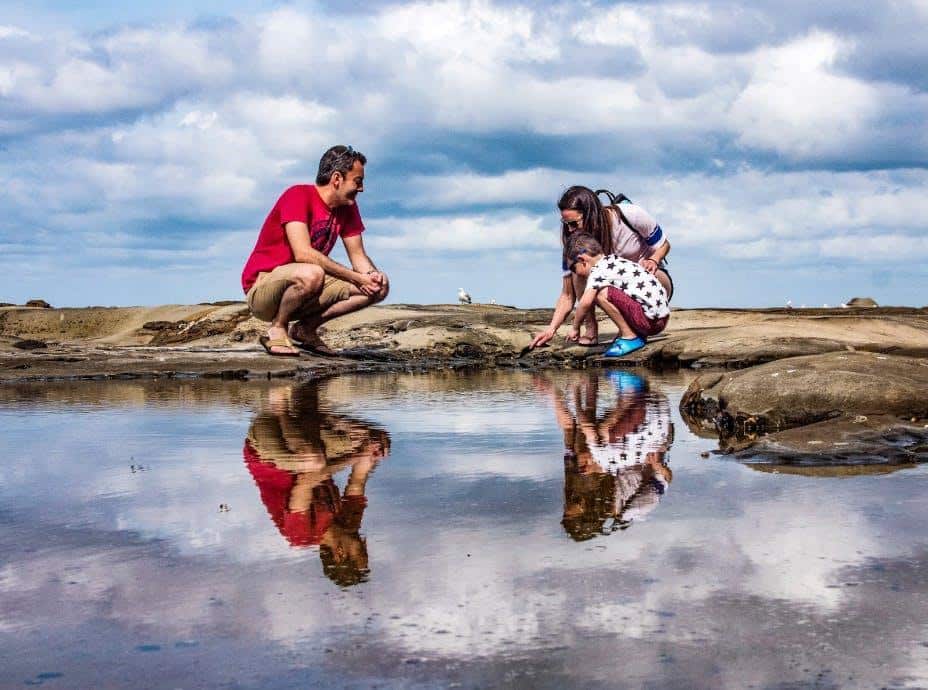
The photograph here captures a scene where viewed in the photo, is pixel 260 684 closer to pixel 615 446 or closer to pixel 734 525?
pixel 734 525

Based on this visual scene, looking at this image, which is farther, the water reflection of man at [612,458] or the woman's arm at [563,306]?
the woman's arm at [563,306]

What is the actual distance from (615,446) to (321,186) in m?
5.30

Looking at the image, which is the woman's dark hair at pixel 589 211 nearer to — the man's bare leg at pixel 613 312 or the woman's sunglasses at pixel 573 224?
the woman's sunglasses at pixel 573 224

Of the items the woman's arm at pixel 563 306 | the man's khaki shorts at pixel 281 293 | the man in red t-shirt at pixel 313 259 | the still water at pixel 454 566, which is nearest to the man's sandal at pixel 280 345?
the man in red t-shirt at pixel 313 259

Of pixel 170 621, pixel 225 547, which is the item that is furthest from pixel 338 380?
pixel 170 621

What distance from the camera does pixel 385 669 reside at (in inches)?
76.3

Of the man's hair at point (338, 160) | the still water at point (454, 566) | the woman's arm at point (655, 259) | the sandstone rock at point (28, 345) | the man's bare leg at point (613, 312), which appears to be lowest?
the still water at point (454, 566)

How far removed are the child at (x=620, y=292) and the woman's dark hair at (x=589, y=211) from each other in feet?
0.31

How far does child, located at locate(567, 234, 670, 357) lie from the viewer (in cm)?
981

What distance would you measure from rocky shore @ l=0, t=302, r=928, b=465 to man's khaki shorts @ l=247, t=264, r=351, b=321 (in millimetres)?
476

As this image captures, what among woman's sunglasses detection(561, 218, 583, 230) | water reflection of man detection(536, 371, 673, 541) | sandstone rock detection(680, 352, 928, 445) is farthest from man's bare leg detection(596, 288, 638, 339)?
sandstone rock detection(680, 352, 928, 445)

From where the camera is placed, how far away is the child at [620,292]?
9812mm

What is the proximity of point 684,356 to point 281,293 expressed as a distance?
4.22 metres

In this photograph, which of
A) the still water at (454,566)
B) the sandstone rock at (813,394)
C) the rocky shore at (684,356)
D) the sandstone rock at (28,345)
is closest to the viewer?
the still water at (454,566)
